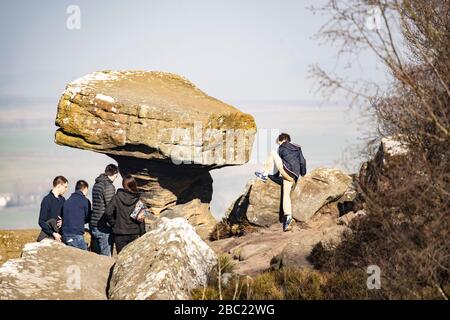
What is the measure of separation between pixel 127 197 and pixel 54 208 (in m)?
1.51

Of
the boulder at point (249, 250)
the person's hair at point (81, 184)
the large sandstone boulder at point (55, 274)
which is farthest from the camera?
the boulder at point (249, 250)

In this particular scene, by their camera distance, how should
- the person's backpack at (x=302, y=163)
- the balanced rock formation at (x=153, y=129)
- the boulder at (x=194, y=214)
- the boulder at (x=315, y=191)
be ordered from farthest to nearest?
the boulder at (x=194, y=214), the balanced rock formation at (x=153, y=129), the boulder at (x=315, y=191), the person's backpack at (x=302, y=163)

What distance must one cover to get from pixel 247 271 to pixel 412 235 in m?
4.98

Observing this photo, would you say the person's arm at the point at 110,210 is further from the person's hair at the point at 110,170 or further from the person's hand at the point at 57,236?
the person's hand at the point at 57,236

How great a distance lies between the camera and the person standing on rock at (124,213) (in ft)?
51.8

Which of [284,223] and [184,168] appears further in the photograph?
[184,168]

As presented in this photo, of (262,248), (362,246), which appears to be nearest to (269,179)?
(262,248)

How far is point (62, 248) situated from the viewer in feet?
52.0

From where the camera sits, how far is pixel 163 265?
46.2 ft

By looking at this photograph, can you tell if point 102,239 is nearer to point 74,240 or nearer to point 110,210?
point 74,240

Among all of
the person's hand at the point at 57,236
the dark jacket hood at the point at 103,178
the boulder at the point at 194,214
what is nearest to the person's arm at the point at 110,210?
the dark jacket hood at the point at 103,178

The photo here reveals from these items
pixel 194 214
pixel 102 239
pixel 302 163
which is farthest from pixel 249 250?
pixel 194 214

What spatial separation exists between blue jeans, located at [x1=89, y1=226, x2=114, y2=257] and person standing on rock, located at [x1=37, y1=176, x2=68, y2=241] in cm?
71
